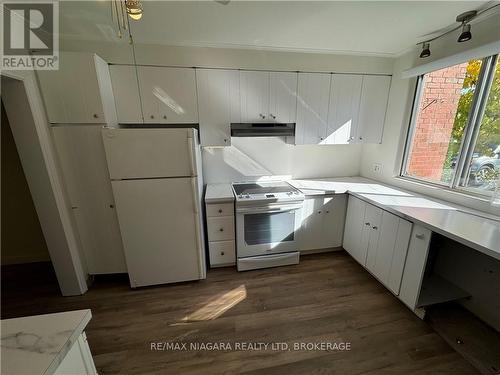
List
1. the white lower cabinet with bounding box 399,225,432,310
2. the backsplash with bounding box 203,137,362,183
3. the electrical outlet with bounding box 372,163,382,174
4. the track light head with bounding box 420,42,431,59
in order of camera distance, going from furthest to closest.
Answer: the electrical outlet with bounding box 372,163,382,174, the backsplash with bounding box 203,137,362,183, the track light head with bounding box 420,42,431,59, the white lower cabinet with bounding box 399,225,432,310

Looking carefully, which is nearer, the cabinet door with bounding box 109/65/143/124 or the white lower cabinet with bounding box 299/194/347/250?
the cabinet door with bounding box 109/65/143/124

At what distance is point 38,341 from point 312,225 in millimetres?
2385

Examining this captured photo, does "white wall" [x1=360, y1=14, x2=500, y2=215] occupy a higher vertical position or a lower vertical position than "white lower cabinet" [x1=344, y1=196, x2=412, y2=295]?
higher

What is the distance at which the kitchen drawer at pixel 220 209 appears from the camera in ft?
7.47

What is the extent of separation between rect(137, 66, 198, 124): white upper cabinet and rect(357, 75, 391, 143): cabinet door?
2057 mm

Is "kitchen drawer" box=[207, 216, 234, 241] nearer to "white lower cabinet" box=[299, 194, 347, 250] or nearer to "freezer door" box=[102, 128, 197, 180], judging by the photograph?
"freezer door" box=[102, 128, 197, 180]

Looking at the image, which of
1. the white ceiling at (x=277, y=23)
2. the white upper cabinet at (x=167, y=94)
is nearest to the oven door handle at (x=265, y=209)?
the white upper cabinet at (x=167, y=94)

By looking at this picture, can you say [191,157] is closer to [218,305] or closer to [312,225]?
[218,305]

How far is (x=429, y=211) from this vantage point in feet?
6.01

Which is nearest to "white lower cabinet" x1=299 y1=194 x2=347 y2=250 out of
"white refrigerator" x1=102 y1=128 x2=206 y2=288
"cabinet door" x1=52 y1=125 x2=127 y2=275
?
"white refrigerator" x1=102 y1=128 x2=206 y2=288

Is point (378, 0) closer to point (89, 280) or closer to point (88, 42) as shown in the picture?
point (88, 42)

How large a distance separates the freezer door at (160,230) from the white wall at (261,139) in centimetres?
81

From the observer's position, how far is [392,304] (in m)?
1.97

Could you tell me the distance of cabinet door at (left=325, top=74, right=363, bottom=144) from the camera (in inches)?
98.5
